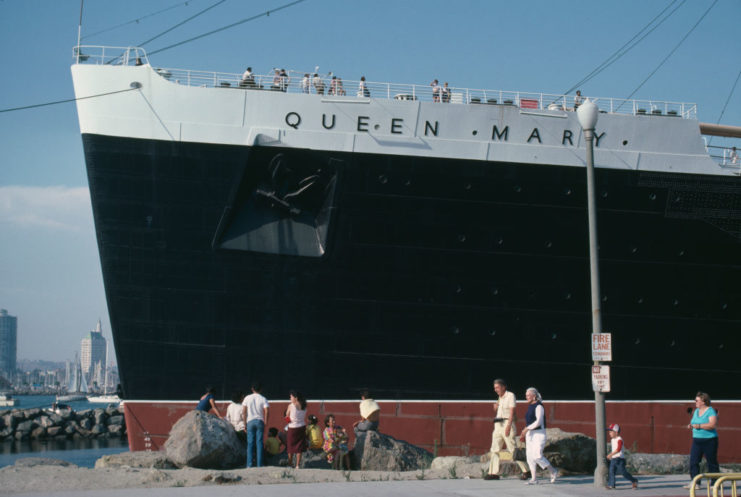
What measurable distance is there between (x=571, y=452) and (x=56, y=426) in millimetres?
36013

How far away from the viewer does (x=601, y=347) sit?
465 inches

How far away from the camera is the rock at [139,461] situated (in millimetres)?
12578

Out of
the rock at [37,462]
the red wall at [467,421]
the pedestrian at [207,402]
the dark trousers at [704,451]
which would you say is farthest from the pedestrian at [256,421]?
the dark trousers at [704,451]

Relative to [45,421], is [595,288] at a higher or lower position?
higher

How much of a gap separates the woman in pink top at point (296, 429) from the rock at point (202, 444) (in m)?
0.96

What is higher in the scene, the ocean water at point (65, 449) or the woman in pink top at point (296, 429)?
the woman in pink top at point (296, 429)

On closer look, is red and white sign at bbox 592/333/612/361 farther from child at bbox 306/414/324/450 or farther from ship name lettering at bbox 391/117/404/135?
ship name lettering at bbox 391/117/404/135

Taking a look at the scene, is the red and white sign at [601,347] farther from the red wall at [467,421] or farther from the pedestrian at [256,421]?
the pedestrian at [256,421]

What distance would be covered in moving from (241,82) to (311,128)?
1.74m

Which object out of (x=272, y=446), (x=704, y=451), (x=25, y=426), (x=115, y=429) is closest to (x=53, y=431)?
(x=25, y=426)

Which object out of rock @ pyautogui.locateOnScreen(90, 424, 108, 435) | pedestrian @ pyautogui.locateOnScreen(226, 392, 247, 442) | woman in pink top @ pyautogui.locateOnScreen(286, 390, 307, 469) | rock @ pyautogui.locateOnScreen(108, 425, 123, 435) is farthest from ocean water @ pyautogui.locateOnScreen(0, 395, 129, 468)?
woman in pink top @ pyautogui.locateOnScreen(286, 390, 307, 469)

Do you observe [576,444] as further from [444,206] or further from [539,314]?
[444,206]

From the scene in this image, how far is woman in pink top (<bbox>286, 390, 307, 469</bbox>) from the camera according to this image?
13250 mm

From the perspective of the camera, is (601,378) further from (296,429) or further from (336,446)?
(296,429)
